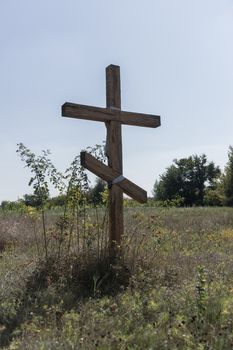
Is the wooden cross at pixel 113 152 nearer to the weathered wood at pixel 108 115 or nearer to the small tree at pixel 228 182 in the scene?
the weathered wood at pixel 108 115

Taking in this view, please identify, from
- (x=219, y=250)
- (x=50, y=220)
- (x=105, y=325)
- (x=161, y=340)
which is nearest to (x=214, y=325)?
(x=161, y=340)

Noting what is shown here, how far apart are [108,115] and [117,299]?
2.68m

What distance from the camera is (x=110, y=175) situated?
6.80 metres

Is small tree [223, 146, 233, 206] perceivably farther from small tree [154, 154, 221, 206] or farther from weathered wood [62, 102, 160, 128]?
weathered wood [62, 102, 160, 128]

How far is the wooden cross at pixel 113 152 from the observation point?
21.6 feet

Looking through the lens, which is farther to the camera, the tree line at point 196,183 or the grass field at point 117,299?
the tree line at point 196,183

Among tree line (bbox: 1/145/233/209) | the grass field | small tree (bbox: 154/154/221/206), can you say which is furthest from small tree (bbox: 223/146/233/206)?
the grass field

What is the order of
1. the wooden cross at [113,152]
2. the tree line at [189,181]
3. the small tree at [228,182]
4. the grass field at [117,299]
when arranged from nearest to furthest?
the grass field at [117,299], the wooden cross at [113,152], the small tree at [228,182], the tree line at [189,181]

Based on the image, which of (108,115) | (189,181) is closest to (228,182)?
(189,181)

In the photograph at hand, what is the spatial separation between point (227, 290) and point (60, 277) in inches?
79.9

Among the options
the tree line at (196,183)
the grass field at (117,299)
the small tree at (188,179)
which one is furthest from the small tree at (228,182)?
the grass field at (117,299)

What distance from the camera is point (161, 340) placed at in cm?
414

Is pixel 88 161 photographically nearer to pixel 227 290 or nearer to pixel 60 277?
pixel 60 277

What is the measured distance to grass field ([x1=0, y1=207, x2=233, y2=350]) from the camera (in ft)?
13.6
